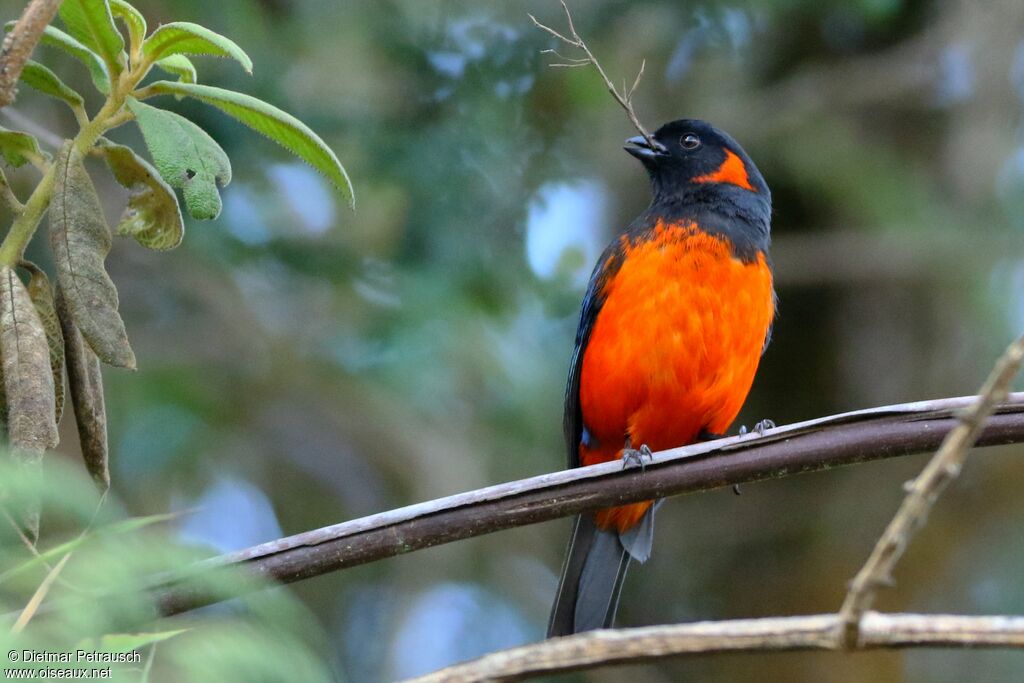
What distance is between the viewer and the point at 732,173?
18.0 feet

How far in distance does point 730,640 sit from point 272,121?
131 cm

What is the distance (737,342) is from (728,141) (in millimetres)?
1250

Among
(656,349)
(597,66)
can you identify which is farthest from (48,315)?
(656,349)

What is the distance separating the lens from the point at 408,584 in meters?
7.09

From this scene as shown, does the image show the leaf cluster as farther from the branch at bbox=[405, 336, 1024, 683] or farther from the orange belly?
the orange belly

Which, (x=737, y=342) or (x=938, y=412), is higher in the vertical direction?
(x=737, y=342)

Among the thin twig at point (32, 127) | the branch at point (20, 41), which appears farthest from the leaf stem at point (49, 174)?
the thin twig at point (32, 127)

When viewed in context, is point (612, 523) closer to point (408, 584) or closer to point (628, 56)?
point (408, 584)

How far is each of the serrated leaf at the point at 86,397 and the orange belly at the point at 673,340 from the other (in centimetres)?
298

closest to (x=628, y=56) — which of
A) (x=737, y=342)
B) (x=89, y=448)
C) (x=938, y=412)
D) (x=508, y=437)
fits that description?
(x=508, y=437)

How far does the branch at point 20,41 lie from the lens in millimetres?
1645

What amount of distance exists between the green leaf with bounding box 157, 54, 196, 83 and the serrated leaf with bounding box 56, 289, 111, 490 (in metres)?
0.47

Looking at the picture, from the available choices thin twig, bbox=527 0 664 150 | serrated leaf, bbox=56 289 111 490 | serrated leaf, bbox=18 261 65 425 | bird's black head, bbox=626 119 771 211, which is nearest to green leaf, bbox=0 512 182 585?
serrated leaf, bbox=56 289 111 490

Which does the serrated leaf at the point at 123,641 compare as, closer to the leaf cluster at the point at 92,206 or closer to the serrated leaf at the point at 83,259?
the leaf cluster at the point at 92,206
